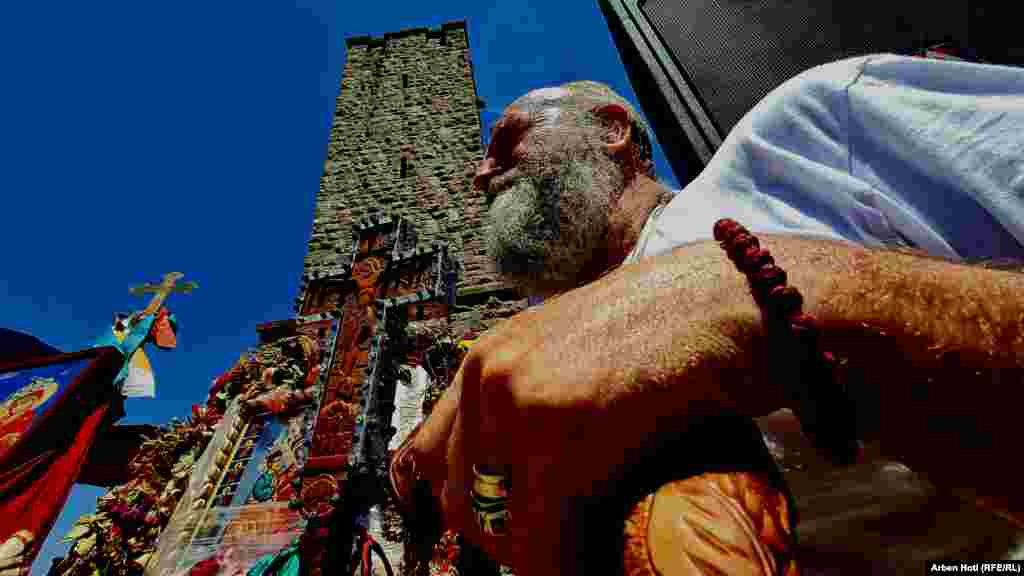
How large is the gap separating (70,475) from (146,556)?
1620mm

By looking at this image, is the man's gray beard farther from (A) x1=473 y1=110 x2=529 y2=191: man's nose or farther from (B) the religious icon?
(B) the religious icon

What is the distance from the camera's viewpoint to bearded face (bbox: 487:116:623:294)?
1.00 metres

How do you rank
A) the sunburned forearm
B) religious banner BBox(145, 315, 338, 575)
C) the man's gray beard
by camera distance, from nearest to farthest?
the sunburned forearm, the man's gray beard, religious banner BBox(145, 315, 338, 575)

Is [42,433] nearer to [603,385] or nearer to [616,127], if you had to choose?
[616,127]

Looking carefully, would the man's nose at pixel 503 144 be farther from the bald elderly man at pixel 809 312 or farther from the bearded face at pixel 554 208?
the bald elderly man at pixel 809 312

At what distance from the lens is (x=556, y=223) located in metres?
1.01

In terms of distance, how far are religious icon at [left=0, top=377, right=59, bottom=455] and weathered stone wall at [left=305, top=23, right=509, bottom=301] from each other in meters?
2.80

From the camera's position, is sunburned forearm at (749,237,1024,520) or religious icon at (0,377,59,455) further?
religious icon at (0,377,59,455)

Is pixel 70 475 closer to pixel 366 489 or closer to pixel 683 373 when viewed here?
pixel 366 489

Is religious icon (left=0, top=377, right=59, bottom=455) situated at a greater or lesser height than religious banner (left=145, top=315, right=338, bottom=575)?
greater

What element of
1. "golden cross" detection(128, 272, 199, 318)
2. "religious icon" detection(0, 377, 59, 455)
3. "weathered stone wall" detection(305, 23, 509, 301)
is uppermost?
"weathered stone wall" detection(305, 23, 509, 301)

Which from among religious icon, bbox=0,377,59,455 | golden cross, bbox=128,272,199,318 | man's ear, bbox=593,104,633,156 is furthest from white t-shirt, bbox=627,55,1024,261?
golden cross, bbox=128,272,199,318

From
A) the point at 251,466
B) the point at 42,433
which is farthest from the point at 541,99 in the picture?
the point at 42,433

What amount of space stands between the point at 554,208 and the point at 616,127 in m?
0.29
